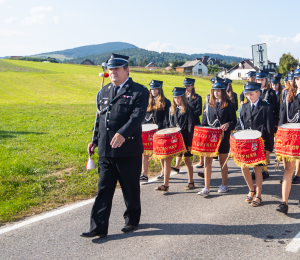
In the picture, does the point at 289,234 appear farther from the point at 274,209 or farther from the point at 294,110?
the point at 294,110

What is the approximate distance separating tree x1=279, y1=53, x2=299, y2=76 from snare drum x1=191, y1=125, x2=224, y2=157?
80378 mm

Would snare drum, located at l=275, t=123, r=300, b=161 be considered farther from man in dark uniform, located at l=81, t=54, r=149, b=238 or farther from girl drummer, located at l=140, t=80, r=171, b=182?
girl drummer, located at l=140, t=80, r=171, b=182

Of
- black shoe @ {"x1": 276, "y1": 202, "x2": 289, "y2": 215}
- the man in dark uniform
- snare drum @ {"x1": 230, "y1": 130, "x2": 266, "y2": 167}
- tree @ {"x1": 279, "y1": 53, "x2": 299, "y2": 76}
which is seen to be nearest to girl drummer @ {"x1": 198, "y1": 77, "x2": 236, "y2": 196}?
snare drum @ {"x1": 230, "y1": 130, "x2": 266, "y2": 167}

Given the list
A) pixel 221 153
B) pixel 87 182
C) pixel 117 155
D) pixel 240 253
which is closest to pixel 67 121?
pixel 87 182

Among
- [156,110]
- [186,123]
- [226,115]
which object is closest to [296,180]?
[226,115]

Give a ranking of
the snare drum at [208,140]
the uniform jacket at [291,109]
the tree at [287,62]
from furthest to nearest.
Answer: the tree at [287,62] < the snare drum at [208,140] < the uniform jacket at [291,109]

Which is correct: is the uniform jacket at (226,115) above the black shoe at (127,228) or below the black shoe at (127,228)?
above

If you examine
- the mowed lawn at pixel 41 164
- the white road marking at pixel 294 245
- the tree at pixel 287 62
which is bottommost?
the white road marking at pixel 294 245

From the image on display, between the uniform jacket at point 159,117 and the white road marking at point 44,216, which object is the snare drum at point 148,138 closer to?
the uniform jacket at point 159,117

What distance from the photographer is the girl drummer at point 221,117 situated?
5.93 meters

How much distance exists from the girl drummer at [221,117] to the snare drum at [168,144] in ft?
1.90

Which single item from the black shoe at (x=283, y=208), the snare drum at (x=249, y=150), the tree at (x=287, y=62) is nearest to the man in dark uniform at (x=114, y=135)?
the snare drum at (x=249, y=150)

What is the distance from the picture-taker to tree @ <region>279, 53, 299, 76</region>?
7869 cm

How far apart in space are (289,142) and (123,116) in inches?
101
